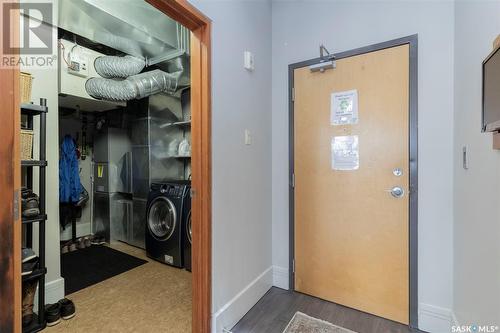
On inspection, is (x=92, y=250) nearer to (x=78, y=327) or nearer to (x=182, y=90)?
(x=78, y=327)

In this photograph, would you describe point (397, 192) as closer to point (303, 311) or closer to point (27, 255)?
point (303, 311)

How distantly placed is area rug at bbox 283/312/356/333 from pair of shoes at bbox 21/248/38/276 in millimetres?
1799

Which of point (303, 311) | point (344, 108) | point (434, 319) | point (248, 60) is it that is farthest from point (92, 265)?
point (434, 319)

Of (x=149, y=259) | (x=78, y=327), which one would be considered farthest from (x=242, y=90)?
(x=149, y=259)

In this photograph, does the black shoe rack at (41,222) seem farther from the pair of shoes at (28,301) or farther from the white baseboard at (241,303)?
the white baseboard at (241,303)

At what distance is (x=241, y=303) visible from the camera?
185 centimetres

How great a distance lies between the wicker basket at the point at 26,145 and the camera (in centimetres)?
166

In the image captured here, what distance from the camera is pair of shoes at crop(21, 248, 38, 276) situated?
5.36 feet

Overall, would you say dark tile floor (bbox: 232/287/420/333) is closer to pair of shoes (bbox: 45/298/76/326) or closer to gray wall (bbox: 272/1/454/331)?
gray wall (bbox: 272/1/454/331)

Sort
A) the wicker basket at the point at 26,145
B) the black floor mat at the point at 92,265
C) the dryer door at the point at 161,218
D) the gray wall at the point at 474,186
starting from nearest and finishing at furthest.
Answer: the gray wall at the point at 474,186, the wicker basket at the point at 26,145, the black floor mat at the point at 92,265, the dryer door at the point at 161,218

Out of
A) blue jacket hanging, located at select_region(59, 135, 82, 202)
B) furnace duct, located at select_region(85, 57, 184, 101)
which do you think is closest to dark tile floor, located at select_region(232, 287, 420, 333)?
furnace duct, located at select_region(85, 57, 184, 101)

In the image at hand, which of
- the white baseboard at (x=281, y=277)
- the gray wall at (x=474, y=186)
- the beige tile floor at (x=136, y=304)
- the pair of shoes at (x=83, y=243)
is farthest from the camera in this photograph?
the pair of shoes at (x=83, y=243)

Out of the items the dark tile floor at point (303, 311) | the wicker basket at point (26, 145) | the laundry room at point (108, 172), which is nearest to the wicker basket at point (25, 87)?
the laundry room at point (108, 172)

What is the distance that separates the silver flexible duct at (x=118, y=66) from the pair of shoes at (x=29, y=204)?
1491 mm
